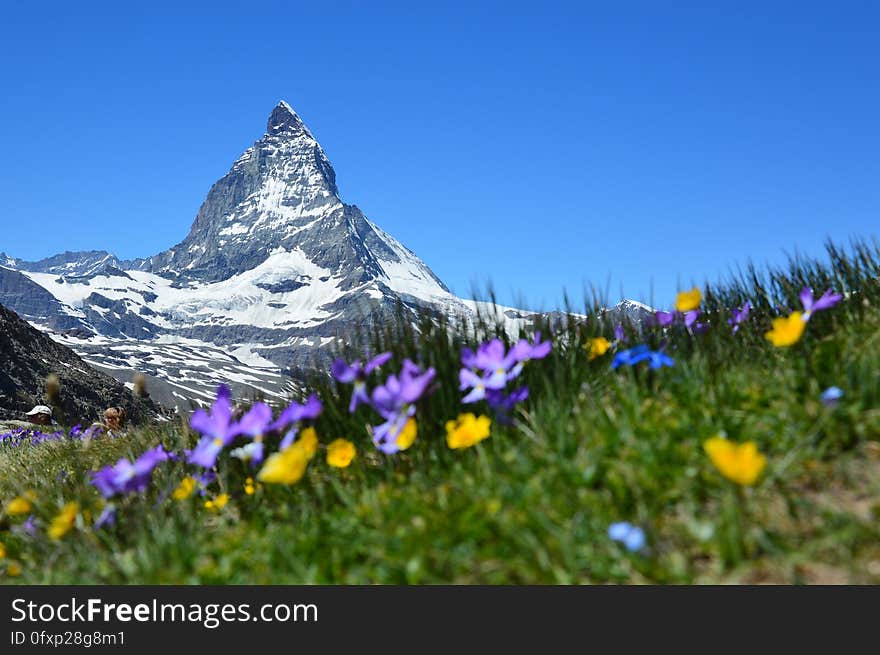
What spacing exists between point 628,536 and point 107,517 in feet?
7.99

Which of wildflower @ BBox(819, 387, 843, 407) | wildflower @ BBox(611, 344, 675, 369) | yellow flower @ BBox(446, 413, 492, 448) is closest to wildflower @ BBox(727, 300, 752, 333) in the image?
wildflower @ BBox(611, 344, 675, 369)

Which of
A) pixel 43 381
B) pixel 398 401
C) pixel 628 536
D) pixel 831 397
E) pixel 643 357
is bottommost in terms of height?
pixel 628 536

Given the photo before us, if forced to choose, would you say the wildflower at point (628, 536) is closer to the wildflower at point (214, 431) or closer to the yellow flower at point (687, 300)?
the wildflower at point (214, 431)

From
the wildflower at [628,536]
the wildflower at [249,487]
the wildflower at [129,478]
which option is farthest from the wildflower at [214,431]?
the wildflower at [628,536]

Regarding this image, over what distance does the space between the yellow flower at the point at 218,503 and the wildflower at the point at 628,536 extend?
6.77 ft

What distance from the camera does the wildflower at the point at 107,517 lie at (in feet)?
10.6

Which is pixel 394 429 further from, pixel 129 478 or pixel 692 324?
pixel 692 324

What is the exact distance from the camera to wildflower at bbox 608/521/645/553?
2094mm

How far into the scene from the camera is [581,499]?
2504mm

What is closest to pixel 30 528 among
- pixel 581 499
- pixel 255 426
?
pixel 255 426

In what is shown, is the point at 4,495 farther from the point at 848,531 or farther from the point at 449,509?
the point at 848,531
